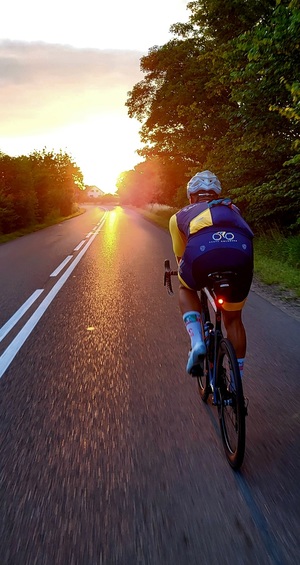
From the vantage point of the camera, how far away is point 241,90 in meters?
11.3

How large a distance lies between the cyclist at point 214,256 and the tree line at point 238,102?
14.6ft

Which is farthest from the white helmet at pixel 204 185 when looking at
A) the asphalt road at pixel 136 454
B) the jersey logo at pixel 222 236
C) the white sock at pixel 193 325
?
the asphalt road at pixel 136 454

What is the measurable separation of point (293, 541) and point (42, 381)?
2.74 meters

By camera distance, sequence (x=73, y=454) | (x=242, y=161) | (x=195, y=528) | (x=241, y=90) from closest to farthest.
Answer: (x=195, y=528), (x=73, y=454), (x=241, y=90), (x=242, y=161)

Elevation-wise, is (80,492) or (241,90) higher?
(241,90)

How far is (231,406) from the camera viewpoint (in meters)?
2.90

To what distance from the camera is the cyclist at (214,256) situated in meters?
Result: 2.99

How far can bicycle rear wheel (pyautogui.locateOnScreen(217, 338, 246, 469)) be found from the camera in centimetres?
268

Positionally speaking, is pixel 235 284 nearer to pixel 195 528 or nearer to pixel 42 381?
pixel 195 528

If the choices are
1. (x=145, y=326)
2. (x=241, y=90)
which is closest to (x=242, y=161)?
(x=241, y=90)

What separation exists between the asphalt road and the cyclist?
66 centimetres

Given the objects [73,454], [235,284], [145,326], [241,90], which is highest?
[241,90]

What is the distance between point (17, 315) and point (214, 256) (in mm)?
4704

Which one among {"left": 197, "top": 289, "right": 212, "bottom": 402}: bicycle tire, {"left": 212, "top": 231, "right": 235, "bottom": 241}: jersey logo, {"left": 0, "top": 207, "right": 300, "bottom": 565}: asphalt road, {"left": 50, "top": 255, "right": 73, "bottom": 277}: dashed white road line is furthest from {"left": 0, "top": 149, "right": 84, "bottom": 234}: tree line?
{"left": 212, "top": 231, "right": 235, "bottom": 241}: jersey logo
